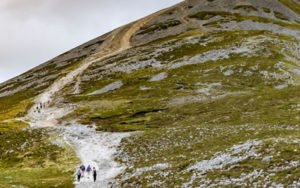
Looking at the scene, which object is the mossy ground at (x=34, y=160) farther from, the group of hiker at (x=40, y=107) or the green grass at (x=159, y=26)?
the green grass at (x=159, y=26)

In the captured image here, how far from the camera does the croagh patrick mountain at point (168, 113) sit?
166 ft

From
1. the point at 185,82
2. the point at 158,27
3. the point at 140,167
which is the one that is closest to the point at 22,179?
the point at 140,167

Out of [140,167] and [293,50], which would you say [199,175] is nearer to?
[140,167]

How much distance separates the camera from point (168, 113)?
8725 centimetres

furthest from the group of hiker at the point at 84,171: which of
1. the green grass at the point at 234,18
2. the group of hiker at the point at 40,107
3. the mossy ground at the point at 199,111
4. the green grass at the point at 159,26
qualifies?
the green grass at the point at 159,26

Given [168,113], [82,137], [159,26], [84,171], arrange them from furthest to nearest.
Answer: [159,26] → [168,113] → [82,137] → [84,171]

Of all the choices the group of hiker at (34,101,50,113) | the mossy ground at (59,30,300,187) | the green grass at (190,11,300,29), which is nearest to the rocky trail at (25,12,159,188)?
the group of hiker at (34,101,50,113)

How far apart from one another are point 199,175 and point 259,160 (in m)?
6.27

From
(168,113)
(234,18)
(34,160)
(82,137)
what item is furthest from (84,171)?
(234,18)

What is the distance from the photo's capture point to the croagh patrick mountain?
50600 millimetres

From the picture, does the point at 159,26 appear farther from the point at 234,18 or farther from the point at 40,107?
the point at 40,107

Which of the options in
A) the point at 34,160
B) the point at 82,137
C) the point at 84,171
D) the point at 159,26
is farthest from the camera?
the point at 159,26

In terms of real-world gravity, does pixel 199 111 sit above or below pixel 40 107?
below

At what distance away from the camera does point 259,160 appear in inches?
1826
